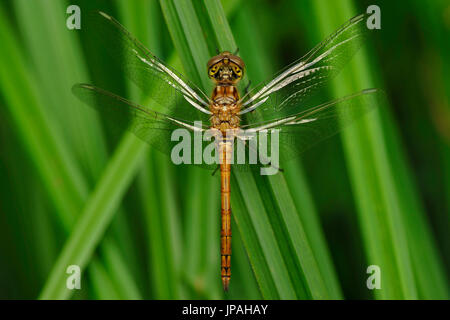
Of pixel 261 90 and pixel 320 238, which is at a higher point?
pixel 261 90

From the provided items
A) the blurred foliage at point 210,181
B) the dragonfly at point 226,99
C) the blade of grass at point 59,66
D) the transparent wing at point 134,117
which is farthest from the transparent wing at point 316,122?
the blade of grass at point 59,66

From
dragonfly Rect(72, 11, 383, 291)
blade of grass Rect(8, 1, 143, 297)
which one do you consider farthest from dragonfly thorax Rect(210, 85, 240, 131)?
blade of grass Rect(8, 1, 143, 297)

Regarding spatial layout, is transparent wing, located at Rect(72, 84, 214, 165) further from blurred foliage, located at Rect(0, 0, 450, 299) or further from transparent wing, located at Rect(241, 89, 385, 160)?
transparent wing, located at Rect(241, 89, 385, 160)

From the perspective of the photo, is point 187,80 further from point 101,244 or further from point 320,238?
point 320,238

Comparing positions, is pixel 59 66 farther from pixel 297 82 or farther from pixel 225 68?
pixel 297 82

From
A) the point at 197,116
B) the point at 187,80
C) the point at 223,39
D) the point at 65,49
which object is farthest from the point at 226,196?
the point at 65,49

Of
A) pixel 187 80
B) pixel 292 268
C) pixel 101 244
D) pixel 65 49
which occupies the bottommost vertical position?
pixel 292 268

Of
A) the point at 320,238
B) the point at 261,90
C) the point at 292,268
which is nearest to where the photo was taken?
the point at 292,268
